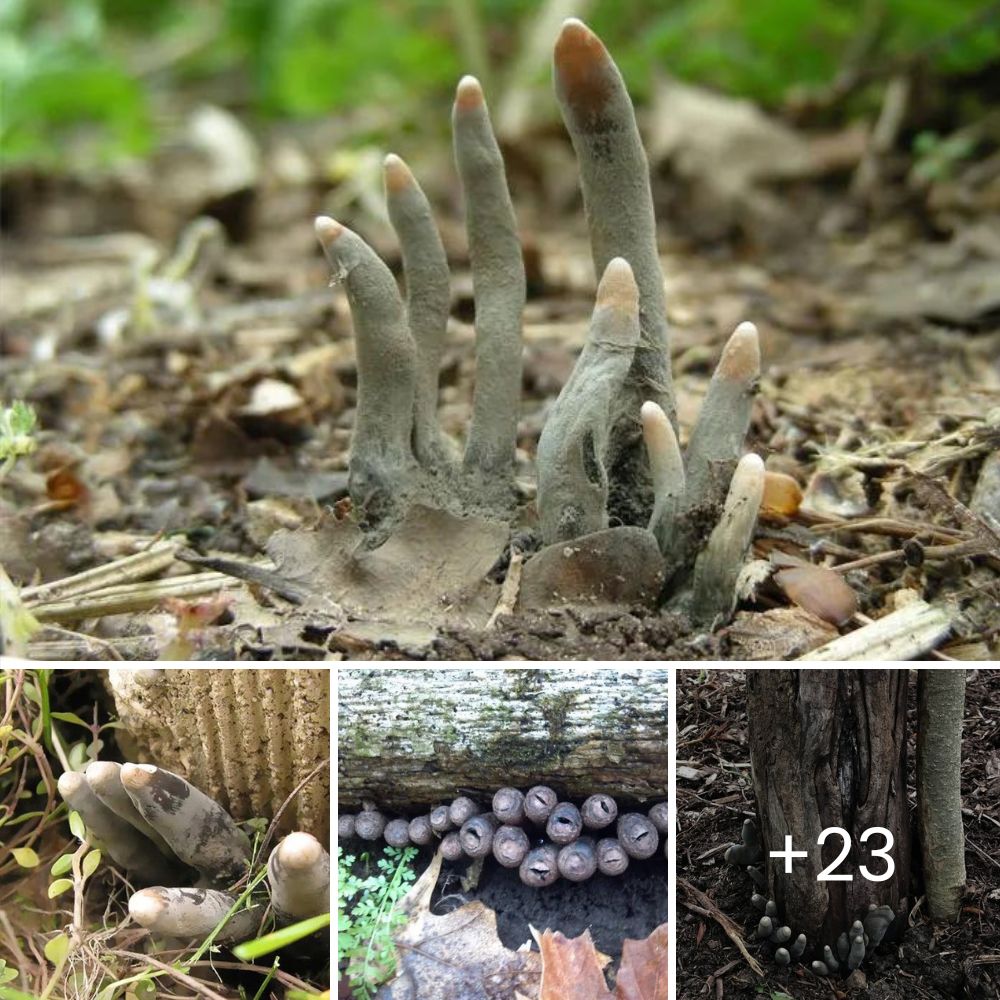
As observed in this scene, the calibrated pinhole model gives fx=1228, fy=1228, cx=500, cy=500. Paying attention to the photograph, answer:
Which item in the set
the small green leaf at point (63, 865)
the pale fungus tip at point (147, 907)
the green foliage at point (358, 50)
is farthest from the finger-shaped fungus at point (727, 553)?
the green foliage at point (358, 50)

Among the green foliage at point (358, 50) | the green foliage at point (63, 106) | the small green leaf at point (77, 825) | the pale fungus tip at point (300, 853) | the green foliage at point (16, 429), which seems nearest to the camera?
the pale fungus tip at point (300, 853)

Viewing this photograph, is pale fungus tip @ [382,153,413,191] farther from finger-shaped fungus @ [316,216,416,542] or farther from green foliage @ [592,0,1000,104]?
green foliage @ [592,0,1000,104]

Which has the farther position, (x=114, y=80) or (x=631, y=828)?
(x=114, y=80)

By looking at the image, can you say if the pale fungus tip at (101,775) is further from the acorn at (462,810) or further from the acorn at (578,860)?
the acorn at (578,860)

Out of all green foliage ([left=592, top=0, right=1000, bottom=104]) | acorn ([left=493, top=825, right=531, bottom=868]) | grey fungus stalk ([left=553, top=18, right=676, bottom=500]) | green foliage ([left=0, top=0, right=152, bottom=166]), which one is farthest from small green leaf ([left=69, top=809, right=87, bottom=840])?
green foliage ([left=0, top=0, right=152, bottom=166])

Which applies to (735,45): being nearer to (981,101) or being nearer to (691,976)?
(981,101)

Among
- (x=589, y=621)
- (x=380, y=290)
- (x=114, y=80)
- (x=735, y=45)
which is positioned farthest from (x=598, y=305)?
(x=114, y=80)
